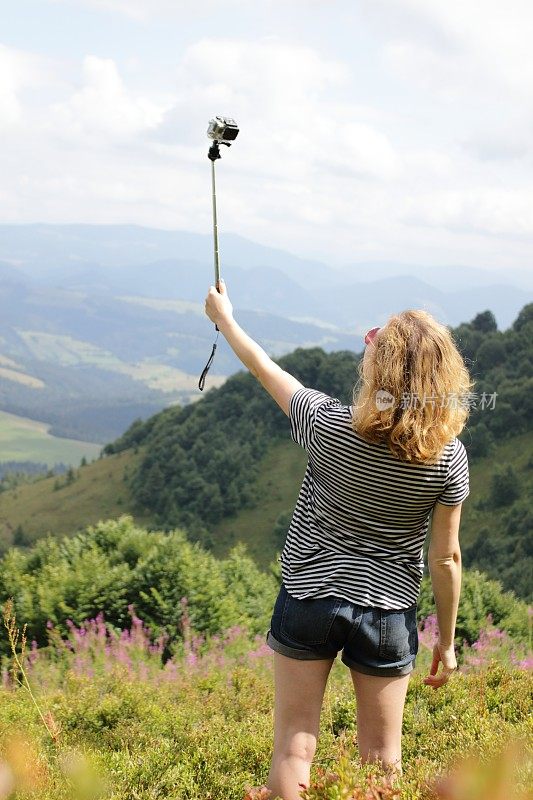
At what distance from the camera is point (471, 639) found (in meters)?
10.8

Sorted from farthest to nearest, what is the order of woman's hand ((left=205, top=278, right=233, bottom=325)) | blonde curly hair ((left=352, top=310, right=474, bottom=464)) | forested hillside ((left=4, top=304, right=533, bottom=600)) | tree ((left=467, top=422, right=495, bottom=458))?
tree ((left=467, top=422, right=495, bottom=458)), forested hillside ((left=4, top=304, right=533, bottom=600)), woman's hand ((left=205, top=278, right=233, bottom=325)), blonde curly hair ((left=352, top=310, right=474, bottom=464))

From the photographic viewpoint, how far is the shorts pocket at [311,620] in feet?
9.77

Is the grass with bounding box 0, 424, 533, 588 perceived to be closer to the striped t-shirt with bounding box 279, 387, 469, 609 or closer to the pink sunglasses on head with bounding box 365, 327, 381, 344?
the striped t-shirt with bounding box 279, 387, 469, 609

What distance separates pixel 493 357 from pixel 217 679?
53062mm

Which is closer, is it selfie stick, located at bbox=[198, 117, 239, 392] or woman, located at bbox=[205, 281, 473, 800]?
woman, located at bbox=[205, 281, 473, 800]

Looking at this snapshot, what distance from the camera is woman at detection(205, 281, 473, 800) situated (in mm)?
2879

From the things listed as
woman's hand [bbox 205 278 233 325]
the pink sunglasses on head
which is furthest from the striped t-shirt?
woman's hand [bbox 205 278 233 325]

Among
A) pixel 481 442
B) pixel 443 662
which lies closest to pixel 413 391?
pixel 443 662

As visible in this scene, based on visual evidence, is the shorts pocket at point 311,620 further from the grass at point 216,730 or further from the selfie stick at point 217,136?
the selfie stick at point 217,136

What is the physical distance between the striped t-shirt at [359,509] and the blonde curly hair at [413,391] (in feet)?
0.28

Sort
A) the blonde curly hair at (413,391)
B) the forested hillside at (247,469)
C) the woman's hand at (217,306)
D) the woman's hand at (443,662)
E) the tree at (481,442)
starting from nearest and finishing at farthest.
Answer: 1. the blonde curly hair at (413,391)
2. the woman's hand at (443,662)
3. the woman's hand at (217,306)
4. the forested hillside at (247,469)
5. the tree at (481,442)

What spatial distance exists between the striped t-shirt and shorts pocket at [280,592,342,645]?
0.11ft

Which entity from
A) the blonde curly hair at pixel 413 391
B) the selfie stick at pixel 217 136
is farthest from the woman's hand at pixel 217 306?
the blonde curly hair at pixel 413 391

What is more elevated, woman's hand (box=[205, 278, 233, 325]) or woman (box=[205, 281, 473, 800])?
woman's hand (box=[205, 278, 233, 325])
